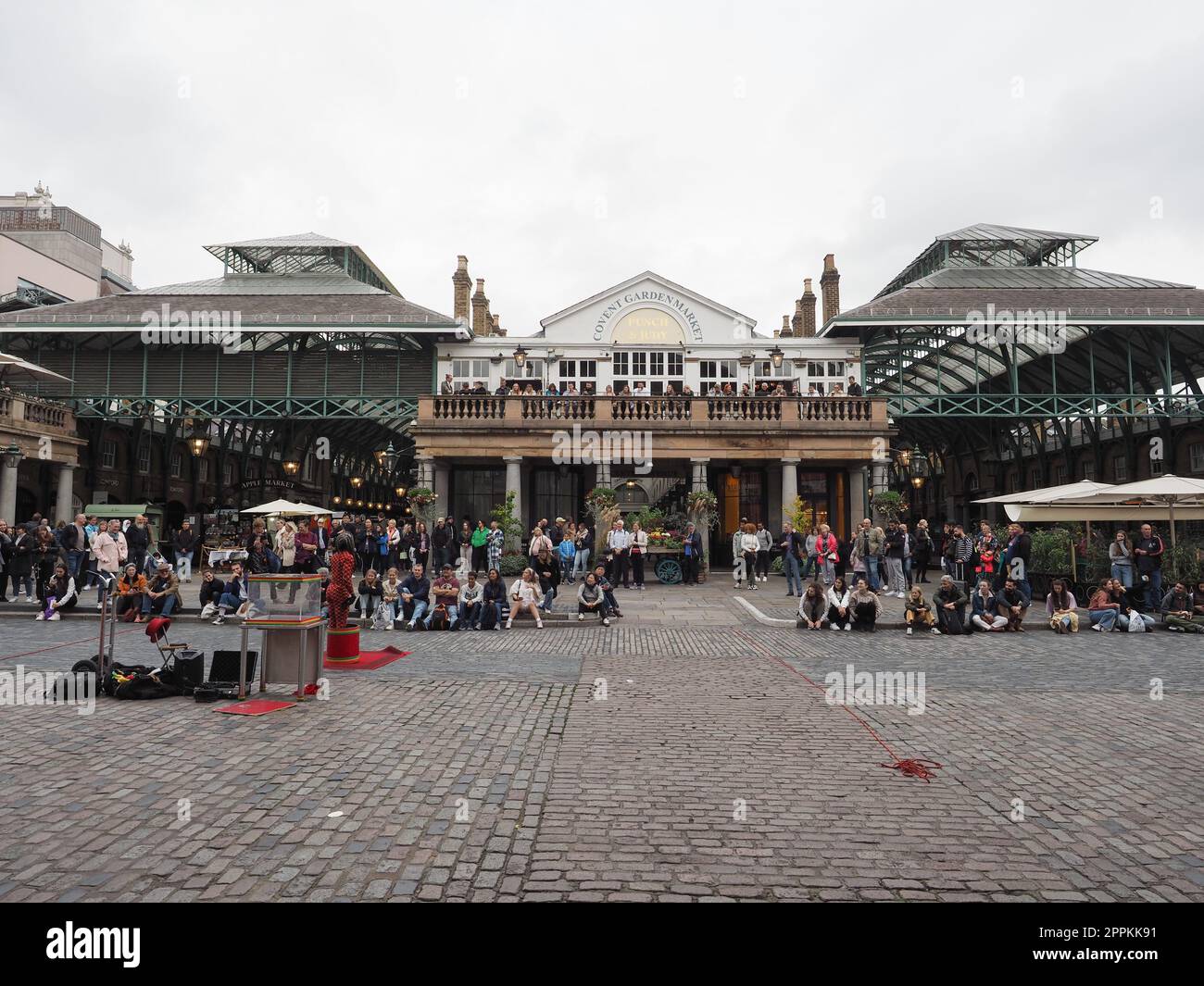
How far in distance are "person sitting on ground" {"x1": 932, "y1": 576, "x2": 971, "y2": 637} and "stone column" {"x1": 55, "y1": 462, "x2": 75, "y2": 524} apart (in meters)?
32.4

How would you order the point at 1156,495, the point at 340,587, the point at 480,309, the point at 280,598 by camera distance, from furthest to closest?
the point at 480,309 < the point at 1156,495 < the point at 340,587 < the point at 280,598

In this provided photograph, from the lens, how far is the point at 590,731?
6.32m

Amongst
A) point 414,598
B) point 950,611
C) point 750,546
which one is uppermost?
point 750,546

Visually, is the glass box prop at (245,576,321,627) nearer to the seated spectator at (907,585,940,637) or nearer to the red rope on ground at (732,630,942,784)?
the red rope on ground at (732,630,942,784)

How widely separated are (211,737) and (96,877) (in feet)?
9.05

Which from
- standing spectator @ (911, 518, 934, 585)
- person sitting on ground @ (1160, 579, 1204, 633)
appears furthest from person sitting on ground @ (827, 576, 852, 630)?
standing spectator @ (911, 518, 934, 585)

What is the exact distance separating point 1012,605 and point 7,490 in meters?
33.0

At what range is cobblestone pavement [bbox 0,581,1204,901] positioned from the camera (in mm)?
3586

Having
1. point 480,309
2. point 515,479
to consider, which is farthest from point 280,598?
point 480,309

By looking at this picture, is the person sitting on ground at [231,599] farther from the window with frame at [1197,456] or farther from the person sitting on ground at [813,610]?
the window with frame at [1197,456]

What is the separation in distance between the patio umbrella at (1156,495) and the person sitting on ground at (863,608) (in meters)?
7.11

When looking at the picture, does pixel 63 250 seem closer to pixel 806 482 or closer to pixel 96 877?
pixel 806 482

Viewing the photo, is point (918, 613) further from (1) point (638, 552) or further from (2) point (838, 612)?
(1) point (638, 552)

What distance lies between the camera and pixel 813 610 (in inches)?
529
